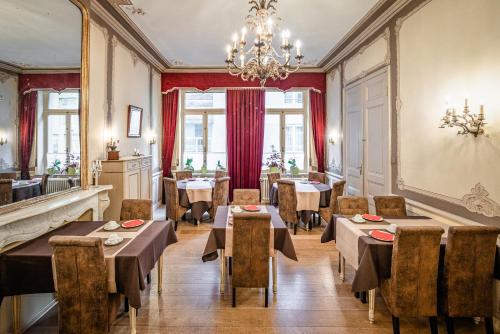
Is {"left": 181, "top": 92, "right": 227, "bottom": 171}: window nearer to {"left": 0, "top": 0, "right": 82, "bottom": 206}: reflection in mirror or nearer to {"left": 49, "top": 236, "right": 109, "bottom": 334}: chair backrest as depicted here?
{"left": 0, "top": 0, "right": 82, "bottom": 206}: reflection in mirror

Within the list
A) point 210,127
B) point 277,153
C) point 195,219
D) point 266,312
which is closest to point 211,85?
point 210,127

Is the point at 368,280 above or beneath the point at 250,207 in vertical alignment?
beneath

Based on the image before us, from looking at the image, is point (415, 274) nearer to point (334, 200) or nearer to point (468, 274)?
point (468, 274)

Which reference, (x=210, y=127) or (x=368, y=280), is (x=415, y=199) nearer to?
(x=368, y=280)

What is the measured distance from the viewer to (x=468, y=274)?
7.51 feet

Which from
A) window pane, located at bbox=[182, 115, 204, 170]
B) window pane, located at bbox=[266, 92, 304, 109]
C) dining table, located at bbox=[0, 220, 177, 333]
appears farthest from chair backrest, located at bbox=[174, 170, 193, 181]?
dining table, located at bbox=[0, 220, 177, 333]

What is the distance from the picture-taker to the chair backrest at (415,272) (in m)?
2.26

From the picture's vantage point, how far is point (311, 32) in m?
5.18

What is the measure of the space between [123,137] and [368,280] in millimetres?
4432

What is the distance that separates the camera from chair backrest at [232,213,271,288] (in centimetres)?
272

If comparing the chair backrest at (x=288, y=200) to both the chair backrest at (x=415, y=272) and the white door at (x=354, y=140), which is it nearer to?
the white door at (x=354, y=140)

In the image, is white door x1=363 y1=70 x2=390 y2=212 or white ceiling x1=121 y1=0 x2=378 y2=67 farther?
white door x1=363 y1=70 x2=390 y2=212

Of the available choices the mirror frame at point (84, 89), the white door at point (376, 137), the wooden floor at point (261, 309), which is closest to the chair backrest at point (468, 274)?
the wooden floor at point (261, 309)

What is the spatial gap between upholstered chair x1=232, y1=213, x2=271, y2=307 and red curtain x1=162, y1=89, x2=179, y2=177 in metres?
5.10
